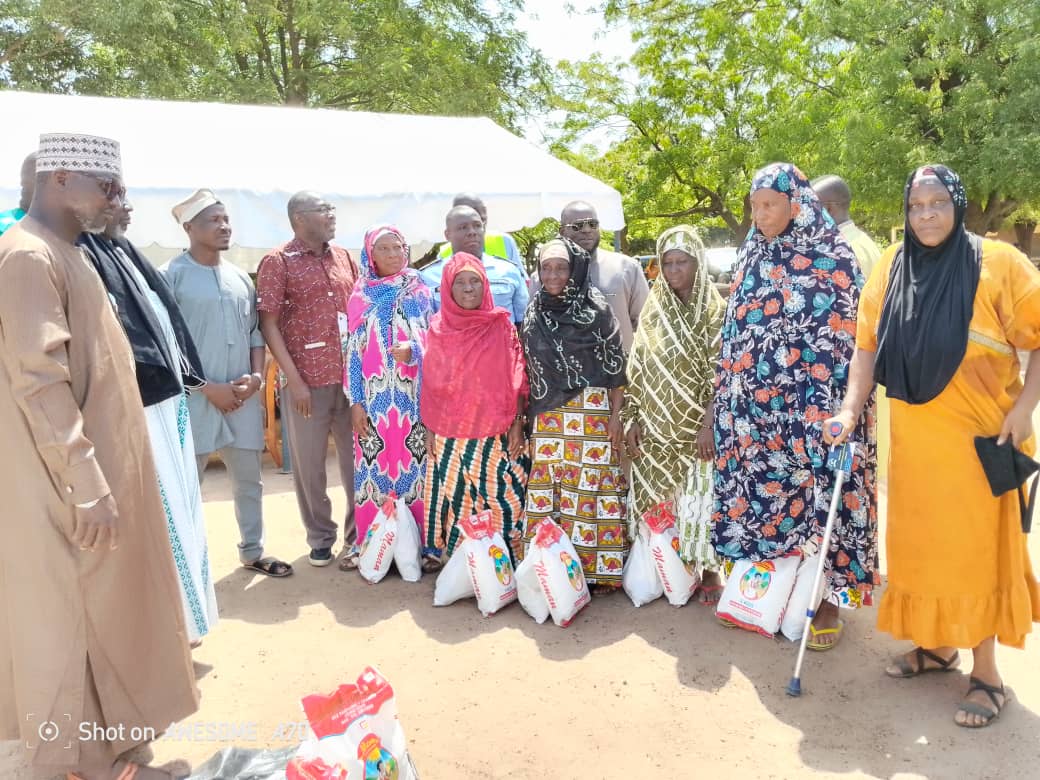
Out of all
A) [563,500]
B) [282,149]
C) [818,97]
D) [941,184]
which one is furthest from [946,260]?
[818,97]

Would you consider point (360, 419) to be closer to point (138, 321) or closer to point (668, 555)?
point (138, 321)

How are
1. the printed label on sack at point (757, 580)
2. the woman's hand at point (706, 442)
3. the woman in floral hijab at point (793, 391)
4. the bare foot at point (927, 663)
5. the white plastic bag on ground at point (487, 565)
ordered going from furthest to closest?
the white plastic bag on ground at point (487, 565)
the woman's hand at point (706, 442)
the printed label on sack at point (757, 580)
the woman in floral hijab at point (793, 391)
the bare foot at point (927, 663)

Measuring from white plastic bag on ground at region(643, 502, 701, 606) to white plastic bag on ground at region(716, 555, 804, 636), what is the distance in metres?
0.31

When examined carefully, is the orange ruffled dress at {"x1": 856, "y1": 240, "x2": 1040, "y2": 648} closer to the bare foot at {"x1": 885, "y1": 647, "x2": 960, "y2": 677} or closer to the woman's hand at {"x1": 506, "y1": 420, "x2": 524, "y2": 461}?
the bare foot at {"x1": 885, "y1": 647, "x2": 960, "y2": 677}

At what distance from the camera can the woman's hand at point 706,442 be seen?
3613 mm

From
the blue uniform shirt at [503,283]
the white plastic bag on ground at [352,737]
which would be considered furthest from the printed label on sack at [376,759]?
the blue uniform shirt at [503,283]

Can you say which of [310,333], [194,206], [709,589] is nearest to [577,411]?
[709,589]

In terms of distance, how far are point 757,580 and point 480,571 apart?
1.30m

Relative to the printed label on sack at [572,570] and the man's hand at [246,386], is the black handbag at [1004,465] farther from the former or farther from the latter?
the man's hand at [246,386]

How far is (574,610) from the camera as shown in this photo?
144 inches

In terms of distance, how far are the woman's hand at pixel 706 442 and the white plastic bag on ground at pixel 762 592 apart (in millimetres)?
508

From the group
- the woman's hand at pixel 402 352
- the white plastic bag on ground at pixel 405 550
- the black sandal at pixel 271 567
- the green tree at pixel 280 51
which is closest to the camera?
the woman's hand at pixel 402 352

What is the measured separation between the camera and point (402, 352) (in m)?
4.07

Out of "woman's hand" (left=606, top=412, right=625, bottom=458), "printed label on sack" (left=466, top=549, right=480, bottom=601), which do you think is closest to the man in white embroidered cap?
"printed label on sack" (left=466, top=549, right=480, bottom=601)
